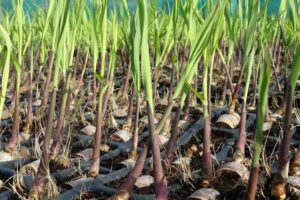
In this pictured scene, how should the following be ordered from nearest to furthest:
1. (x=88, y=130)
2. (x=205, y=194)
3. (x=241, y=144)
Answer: (x=205, y=194), (x=241, y=144), (x=88, y=130)

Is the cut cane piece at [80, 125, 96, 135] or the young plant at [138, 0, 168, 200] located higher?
the young plant at [138, 0, 168, 200]

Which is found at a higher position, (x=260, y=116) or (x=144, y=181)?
(x=260, y=116)

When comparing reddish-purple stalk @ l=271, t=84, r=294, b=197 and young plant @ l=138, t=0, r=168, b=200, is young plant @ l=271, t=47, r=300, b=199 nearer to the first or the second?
reddish-purple stalk @ l=271, t=84, r=294, b=197

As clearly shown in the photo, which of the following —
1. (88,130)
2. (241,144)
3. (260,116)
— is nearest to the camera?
(260,116)

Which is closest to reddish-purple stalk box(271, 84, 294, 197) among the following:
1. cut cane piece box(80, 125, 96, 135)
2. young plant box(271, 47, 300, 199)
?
young plant box(271, 47, 300, 199)

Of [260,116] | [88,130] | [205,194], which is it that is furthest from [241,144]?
[88,130]

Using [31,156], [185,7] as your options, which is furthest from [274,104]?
[31,156]

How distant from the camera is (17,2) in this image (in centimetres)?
88

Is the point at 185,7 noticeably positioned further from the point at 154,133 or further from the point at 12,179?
the point at 12,179

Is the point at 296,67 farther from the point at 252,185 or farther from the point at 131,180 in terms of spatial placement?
the point at 131,180

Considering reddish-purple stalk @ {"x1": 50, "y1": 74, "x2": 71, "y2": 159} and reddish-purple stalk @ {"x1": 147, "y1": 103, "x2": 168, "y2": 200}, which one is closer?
reddish-purple stalk @ {"x1": 147, "y1": 103, "x2": 168, "y2": 200}

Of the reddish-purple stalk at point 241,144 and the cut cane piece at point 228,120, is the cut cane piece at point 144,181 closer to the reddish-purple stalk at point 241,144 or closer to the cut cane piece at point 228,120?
the reddish-purple stalk at point 241,144

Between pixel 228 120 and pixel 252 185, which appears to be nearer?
pixel 252 185

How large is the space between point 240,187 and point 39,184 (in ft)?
1.07
